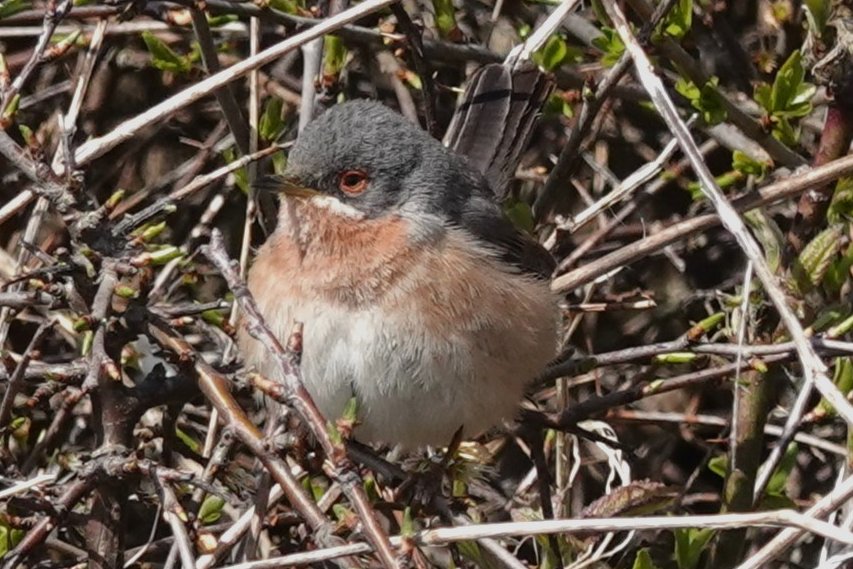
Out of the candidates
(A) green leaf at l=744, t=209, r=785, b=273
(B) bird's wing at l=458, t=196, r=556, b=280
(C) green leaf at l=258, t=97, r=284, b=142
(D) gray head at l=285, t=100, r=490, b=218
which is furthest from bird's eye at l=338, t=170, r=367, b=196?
(A) green leaf at l=744, t=209, r=785, b=273

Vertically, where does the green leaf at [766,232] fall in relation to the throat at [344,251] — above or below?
above

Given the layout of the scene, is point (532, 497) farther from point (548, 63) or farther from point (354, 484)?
point (354, 484)

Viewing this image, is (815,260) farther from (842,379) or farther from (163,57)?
(163,57)

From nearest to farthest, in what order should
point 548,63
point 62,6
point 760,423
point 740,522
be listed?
point 740,522, point 62,6, point 760,423, point 548,63

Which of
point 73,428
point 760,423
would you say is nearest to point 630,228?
point 760,423

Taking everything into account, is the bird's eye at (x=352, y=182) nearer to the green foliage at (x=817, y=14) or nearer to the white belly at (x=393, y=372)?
the white belly at (x=393, y=372)

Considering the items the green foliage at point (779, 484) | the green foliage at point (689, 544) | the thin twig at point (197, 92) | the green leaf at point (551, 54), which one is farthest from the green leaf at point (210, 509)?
the green leaf at point (551, 54)
